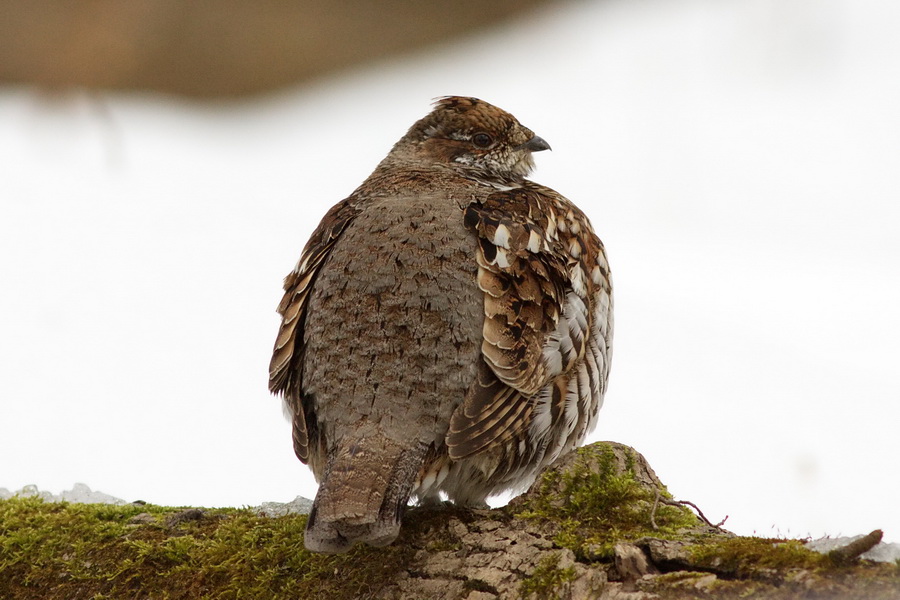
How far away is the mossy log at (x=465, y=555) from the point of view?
2.92 meters

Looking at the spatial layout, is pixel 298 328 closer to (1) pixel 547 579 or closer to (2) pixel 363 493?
(2) pixel 363 493

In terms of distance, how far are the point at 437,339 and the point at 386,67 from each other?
1.67 meters

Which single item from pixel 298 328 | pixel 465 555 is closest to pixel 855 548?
pixel 465 555

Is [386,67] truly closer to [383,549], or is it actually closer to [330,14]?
[330,14]

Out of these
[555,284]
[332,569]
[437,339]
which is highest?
[555,284]

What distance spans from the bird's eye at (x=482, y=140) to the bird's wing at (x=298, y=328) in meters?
1.32

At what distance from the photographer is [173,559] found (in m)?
4.00

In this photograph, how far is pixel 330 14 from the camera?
4539 mm

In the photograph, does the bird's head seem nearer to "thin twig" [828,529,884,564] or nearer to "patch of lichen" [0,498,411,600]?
"patch of lichen" [0,498,411,600]

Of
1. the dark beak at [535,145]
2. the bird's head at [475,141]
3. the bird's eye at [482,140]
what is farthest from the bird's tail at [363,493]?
the dark beak at [535,145]

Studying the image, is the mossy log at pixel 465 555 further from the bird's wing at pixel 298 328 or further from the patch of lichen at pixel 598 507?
the bird's wing at pixel 298 328

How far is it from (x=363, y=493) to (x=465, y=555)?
51 cm

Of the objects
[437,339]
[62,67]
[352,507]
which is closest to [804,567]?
[352,507]

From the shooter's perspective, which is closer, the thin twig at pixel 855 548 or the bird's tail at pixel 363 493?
the thin twig at pixel 855 548
